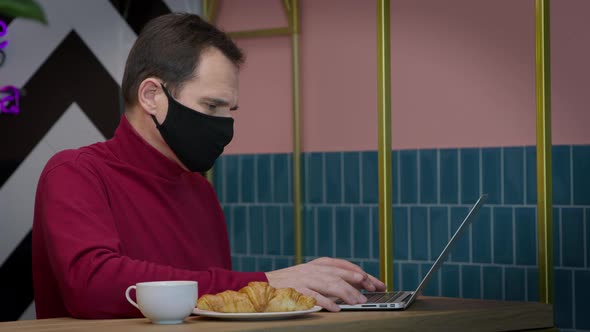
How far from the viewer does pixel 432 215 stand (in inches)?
149

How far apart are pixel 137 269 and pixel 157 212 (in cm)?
42

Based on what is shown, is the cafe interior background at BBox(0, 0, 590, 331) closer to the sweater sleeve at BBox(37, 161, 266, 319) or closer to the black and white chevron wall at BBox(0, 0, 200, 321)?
the black and white chevron wall at BBox(0, 0, 200, 321)

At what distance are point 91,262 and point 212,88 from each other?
0.54 meters

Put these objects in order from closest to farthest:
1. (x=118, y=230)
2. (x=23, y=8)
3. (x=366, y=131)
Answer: (x=23, y=8) < (x=118, y=230) < (x=366, y=131)

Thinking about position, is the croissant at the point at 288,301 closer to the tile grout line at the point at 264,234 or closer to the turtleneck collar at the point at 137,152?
the turtleneck collar at the point at 137,152

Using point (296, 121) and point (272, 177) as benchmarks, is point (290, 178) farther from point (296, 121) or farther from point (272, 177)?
point (296, 121)

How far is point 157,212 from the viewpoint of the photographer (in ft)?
6.95

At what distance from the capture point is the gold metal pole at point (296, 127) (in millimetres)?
4102

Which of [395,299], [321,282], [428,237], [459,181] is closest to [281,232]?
[428,237]

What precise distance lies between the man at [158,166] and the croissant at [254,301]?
28 cm

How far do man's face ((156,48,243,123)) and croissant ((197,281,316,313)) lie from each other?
0.64 metres

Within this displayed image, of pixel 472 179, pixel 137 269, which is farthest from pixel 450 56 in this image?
pixel 137 269

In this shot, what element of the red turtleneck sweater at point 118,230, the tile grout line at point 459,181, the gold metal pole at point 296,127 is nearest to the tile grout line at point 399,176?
the tile grout line at point 459,181

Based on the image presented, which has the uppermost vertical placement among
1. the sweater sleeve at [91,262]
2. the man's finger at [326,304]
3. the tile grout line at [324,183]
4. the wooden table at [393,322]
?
the tile grout line at [324,183]
